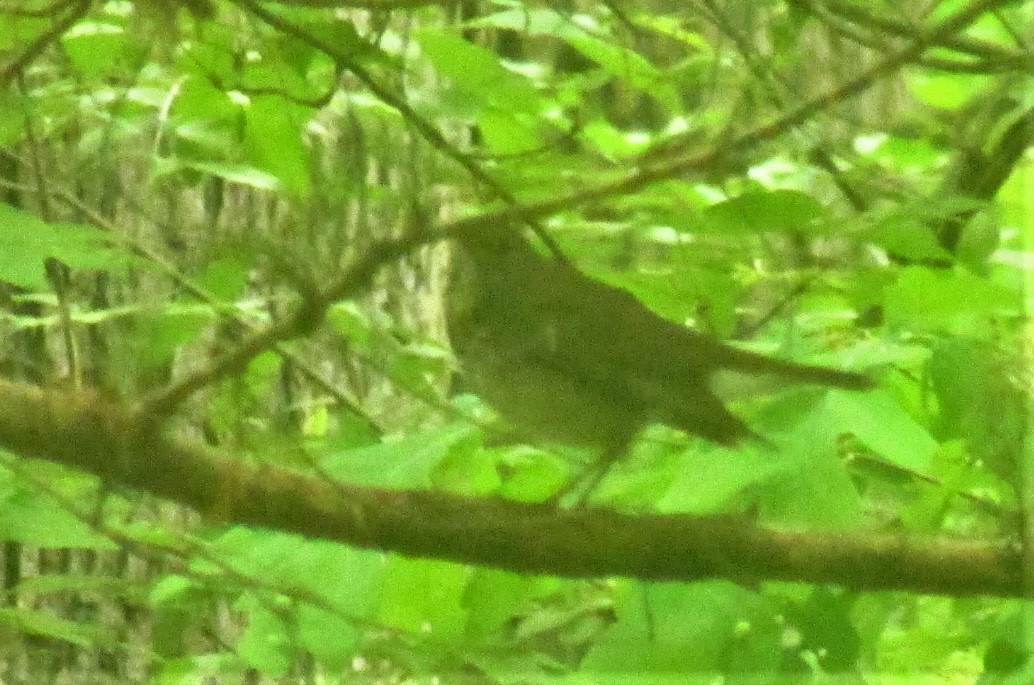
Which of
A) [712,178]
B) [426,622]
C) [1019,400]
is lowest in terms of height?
[426,622]

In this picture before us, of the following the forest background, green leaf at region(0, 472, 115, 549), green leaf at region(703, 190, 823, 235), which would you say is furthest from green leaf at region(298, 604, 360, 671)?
green leaf at region(703, 190, 823, 235)

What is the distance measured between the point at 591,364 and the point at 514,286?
7cm

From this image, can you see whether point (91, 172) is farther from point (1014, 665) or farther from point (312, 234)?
point (1014, 665)

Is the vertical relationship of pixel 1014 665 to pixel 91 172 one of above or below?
below

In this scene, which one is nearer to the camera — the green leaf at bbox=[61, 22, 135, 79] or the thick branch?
the thick branch

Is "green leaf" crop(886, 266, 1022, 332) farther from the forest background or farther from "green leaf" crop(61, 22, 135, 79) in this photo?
"green leaf" crop(61, 22, 135, 79)

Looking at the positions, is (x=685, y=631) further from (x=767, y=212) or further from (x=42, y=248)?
(x=42, y=248)

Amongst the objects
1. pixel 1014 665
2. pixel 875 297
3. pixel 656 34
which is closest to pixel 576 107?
pixel 656 34

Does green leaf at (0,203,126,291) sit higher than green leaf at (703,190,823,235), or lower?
lower

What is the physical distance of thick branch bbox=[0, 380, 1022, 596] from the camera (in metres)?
0.52

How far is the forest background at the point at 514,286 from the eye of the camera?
52 centimetres

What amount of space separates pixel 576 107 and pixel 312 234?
0.57 feet

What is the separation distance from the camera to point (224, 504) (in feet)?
1.73

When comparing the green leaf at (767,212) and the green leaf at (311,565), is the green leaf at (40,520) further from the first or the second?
the green leaf at (767,212)
